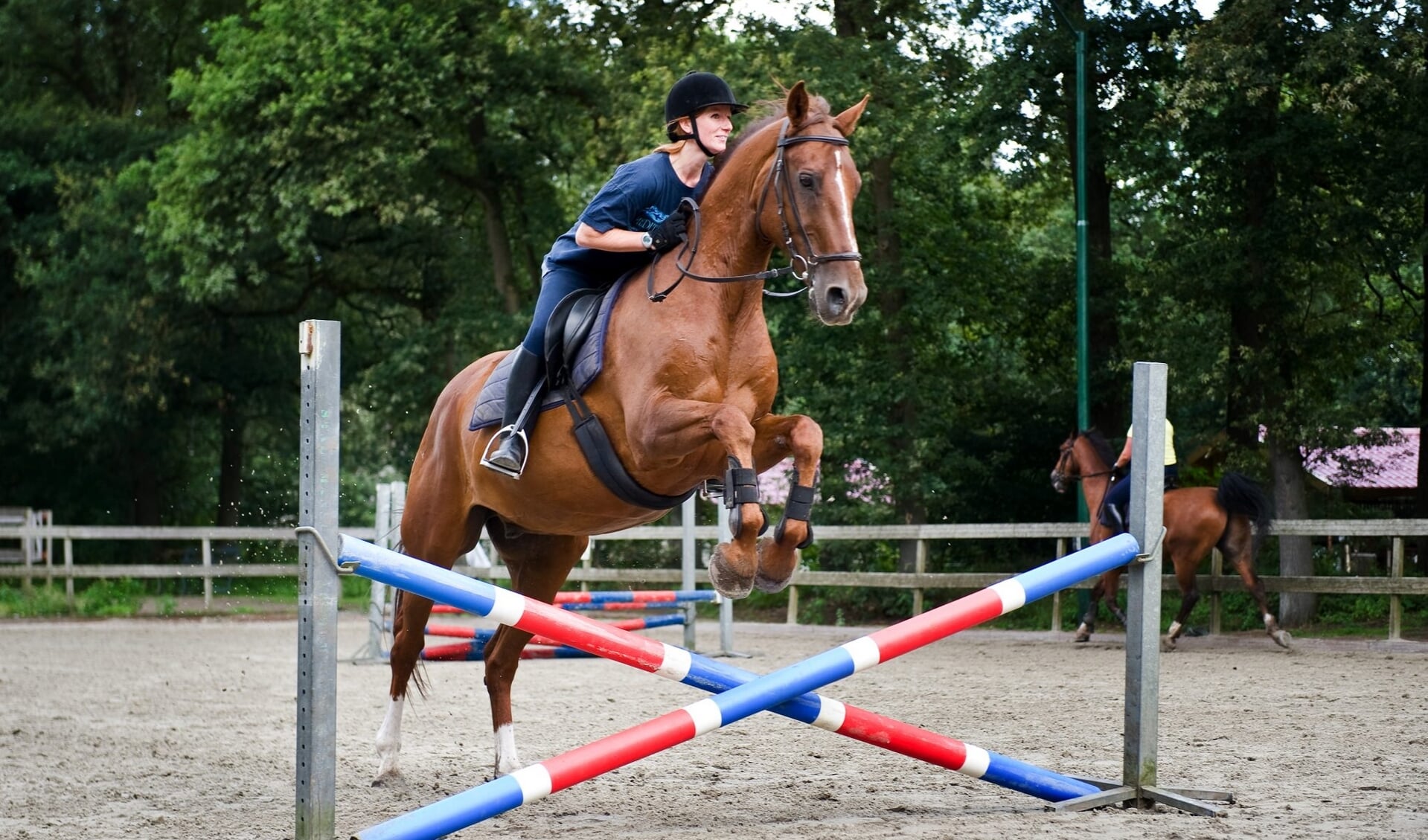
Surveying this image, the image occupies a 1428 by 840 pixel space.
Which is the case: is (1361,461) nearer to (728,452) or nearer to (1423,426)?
(1423,426)

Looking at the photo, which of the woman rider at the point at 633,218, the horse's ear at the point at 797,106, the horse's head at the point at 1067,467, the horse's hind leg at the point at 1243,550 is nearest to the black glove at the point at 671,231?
the woman rider at the point at 633,218

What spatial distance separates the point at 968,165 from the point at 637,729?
13344 millimetres

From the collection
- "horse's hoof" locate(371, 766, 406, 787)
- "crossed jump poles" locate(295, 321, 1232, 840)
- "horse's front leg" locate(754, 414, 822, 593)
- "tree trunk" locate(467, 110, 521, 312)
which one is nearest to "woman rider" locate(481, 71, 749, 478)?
"horse's front leg" locate(754, 414, 822, 593)

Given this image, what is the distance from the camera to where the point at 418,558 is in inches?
250

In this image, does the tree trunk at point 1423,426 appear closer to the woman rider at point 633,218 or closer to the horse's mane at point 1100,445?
the horse's mane at point 1100,445

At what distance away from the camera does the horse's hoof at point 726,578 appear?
4.62m

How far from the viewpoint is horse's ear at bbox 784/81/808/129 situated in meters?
4.88

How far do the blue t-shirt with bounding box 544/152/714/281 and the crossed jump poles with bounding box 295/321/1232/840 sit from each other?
1.64 m

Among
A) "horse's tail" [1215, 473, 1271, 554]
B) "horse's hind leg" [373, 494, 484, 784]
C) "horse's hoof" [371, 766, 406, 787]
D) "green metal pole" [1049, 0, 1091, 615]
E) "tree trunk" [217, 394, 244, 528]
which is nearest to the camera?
"horse's hoof" [371, 766, 406, 787]

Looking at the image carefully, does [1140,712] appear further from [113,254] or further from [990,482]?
[113,254]

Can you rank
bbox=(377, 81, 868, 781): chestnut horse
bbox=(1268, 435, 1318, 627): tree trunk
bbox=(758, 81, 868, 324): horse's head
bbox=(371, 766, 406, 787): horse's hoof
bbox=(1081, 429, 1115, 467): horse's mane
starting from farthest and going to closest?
bbox=(1268, 435, 1318, 627): tree trunk < bbox=(1081, 429, 1115, 467): horse's mane < bbox=(371, 766, 406, 787): horse's hoof < bbox=(377, 81, 868, 781): chestnut horse < bbox=(758, 81, 868, 324): horse's head

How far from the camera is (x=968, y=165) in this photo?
16516 mm

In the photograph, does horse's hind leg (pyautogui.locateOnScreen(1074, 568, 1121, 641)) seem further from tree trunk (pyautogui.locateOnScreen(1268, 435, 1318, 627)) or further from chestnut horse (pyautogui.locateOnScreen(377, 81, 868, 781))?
chestnut horse (pyautogui.locateOnScreen(377, 81, 868, 781))

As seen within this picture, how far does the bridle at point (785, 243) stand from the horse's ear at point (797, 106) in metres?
0.05
